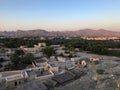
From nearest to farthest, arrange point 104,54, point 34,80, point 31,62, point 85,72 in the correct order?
1. point 34,80
2. point 85,72
3. point 31,62
4. point 104,54

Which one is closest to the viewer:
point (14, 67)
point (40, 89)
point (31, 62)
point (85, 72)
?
point (40, 89)

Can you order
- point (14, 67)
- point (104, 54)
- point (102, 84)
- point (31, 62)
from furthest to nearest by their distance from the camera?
point (104, 54)
point (31, 62)
point (14, 67)
point (102, 84)

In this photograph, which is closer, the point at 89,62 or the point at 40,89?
the point at 40,89

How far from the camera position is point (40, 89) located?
1416 centimetres

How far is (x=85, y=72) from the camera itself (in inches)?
827

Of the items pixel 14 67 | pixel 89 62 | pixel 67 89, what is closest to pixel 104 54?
pixel 89 62

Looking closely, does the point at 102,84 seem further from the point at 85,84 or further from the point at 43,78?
the point at 43,78

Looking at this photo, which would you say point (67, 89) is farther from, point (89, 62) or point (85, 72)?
point (89, 62)

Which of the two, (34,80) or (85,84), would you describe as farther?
(34,80)

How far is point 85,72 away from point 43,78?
21.3 feet

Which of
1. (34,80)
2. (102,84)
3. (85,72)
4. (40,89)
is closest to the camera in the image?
(40,89)

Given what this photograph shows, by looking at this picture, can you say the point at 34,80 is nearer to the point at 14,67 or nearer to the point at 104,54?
the point at 14,67

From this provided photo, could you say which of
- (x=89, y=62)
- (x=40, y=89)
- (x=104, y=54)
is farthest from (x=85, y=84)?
(x=104, y=54)

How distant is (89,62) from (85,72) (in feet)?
23.6
